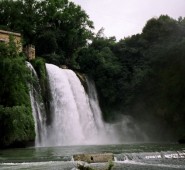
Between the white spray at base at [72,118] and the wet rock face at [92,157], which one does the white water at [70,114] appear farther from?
the wet rock face at [92,157]

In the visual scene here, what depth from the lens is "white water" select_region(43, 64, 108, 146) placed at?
40438mm

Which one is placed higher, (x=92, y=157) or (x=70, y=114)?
(x=70, y=114)

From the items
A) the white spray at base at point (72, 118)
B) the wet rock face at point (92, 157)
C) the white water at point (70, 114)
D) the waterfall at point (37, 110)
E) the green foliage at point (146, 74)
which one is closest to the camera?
the wet rock face at point (92, 157)

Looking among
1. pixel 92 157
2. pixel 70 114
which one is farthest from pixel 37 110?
pixel 92 157

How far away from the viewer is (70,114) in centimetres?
4206

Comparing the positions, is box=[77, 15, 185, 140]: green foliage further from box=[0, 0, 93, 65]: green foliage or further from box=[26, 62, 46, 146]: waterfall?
box=[26, 62, 46, 146]: waterfall

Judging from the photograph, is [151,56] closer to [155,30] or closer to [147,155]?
[155,30]

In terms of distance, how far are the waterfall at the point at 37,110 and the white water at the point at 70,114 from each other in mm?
842

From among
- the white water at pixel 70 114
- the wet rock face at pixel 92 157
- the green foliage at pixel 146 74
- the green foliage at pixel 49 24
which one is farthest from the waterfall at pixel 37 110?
the wet rock face at pixel 92 157

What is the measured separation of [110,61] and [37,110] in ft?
50.7

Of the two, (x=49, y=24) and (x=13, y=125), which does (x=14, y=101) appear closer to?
(x=13, y=125)

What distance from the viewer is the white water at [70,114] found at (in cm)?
4044

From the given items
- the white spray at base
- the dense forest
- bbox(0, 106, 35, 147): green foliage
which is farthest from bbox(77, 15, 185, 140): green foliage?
bbox(0, 106, 35, 147): green foliage

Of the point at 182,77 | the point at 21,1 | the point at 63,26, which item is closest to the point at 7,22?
the point at 21,1
